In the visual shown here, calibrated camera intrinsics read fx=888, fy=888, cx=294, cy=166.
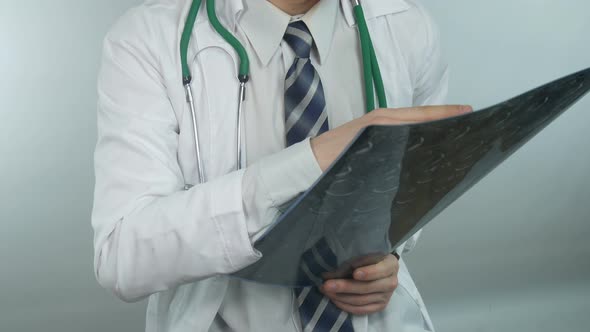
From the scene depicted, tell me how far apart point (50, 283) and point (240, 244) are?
3.11 ft

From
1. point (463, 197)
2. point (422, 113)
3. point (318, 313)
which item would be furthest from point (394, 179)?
point (463, 197)

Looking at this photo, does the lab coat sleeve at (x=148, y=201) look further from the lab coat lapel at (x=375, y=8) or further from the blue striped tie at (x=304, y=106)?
the lab coat lapel at (x=375, y=8)

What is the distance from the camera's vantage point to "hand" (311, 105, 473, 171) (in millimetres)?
819

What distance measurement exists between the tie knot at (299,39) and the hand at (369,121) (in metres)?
0.24

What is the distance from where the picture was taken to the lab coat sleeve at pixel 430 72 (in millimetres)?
1215

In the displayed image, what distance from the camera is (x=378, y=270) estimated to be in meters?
0.99

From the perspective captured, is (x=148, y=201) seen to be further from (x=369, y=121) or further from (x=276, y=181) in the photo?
(x=369, y=121)

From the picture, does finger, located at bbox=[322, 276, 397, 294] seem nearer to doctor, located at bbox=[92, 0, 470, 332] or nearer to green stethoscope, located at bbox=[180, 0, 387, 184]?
doctor, located at bbox=[92, 0, 470, 332]

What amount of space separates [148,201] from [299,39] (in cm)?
29

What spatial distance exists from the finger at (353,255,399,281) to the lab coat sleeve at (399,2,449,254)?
177 millimetres

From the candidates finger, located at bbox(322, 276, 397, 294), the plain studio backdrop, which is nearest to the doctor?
finger, located at bbox(322, 276, 397, 294)

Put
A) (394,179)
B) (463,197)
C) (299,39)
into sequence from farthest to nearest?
1. (463,197)
2. (299,39)
3. (394,179)

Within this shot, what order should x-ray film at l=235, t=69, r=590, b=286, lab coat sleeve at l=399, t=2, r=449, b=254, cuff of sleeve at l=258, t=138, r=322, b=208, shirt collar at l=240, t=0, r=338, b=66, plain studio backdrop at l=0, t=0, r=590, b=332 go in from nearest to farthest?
x-ray film at l=235, t=69, r=590, b=286 → cuff of sleeve at l=258, t=138, r=322, b=208 → shirt collar at l=240, t=0, r=338, b=66 → lab coat sleeve at l=399, t=2, r=449, b=254 → plain studio backdrop at l=0, t=0, r=590, b=332

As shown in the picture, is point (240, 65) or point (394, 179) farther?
point (240, 65)
